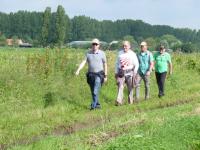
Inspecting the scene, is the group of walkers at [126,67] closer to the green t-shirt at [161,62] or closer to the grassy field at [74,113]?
the green t-shirt at [161,62]

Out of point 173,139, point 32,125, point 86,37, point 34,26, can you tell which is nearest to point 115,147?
point 173,139

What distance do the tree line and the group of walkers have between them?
3460cm

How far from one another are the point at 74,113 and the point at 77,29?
5235 centimetres

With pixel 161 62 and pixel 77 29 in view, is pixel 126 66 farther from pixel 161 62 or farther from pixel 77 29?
pixel 77 29

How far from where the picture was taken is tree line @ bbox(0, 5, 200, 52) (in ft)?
207

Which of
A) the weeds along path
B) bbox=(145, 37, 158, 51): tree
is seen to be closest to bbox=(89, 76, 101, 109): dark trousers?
the weeds along path

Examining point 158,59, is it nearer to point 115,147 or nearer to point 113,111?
point 113,111

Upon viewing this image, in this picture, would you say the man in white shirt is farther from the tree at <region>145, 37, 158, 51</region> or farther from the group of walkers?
the tree at <region>145, 37, 158, 51</region>

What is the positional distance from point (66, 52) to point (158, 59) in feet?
10.6

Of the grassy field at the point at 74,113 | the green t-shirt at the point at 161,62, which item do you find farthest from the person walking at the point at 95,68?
the green t-shirt at the point at 161,62

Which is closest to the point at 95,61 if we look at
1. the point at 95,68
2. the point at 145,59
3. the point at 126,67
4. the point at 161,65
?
the point at 95,68

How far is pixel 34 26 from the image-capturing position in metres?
84.8

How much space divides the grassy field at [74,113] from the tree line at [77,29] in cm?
3430

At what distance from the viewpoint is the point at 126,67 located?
16.3 m
